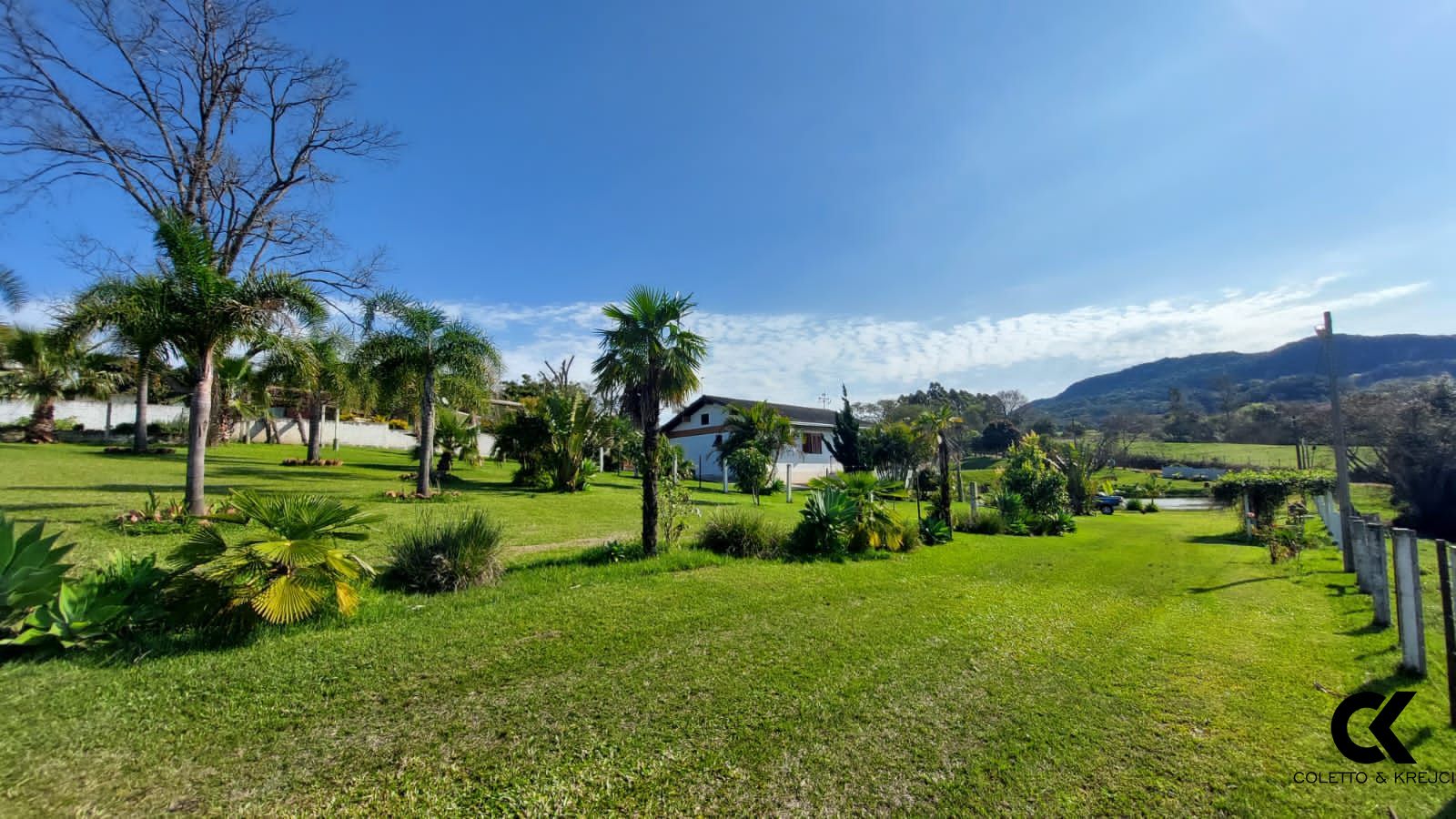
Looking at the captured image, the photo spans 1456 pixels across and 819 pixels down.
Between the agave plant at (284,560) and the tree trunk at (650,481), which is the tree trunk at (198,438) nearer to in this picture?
the agave plant at (284,560)

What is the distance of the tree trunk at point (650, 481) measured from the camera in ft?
30.2

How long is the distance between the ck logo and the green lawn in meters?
0.08

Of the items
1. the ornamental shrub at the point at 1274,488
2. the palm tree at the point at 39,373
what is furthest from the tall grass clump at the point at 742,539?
the palm tree at the point at 39,373

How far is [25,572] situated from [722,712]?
5470 millimetres

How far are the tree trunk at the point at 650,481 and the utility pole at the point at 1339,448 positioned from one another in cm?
1245

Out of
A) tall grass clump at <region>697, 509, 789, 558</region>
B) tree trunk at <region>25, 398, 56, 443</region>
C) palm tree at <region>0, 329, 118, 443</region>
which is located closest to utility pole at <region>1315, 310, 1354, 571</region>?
tall grass clump at <region>697, 509, 789, 558</region>

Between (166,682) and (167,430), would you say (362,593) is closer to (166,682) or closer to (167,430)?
(166,682)

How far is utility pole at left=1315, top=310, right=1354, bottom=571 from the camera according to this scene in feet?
33.4

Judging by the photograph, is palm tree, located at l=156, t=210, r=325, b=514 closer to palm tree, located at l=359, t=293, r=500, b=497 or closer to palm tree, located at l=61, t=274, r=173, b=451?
palm tree, located at l=61, t=274, r=173, b=451

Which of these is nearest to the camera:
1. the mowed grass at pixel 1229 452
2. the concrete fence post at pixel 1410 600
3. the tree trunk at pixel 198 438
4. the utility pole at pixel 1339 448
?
the concrete fence post at pixel 1410 600

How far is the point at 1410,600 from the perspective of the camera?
4727 mm

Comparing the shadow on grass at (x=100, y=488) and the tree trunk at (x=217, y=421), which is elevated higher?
the tree trunk at (x=217, y=421)

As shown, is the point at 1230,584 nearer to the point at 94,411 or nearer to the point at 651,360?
the point at 651,360

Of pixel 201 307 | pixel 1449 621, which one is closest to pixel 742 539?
pixel 1449 621
